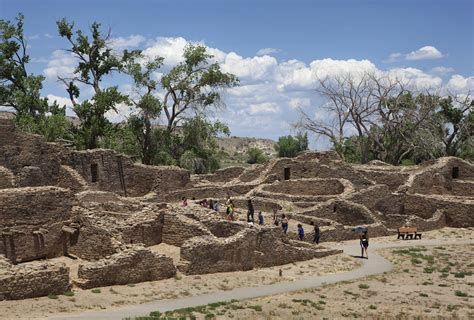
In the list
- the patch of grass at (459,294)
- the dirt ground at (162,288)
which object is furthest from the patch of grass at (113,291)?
the patch of grass at (459,294)

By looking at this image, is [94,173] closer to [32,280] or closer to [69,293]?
[69,293]

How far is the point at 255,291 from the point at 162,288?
11.1 ft

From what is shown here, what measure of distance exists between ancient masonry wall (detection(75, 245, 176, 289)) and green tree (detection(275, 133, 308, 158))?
80.9 metres

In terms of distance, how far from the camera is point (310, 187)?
42.6m

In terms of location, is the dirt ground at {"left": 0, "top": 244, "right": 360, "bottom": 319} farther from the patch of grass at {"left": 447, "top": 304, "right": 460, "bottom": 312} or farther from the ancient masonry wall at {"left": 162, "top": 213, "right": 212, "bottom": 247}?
the patch of grass at {"left": 447, "top": 304, "right": 460, "bottom": 312}

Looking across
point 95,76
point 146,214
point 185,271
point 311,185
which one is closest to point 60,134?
point 95,76

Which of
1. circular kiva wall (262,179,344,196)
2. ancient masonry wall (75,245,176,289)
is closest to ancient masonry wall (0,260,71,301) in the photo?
ancient masonry wall (75,245,176,289)

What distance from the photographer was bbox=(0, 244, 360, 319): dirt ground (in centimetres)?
1712

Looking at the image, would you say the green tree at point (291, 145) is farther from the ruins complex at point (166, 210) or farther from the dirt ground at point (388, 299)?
the dirt ground at point (388, 299)

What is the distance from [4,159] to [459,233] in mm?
26609

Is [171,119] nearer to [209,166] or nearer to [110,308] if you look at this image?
[209,166]

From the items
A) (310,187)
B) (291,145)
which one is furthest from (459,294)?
(291,145)

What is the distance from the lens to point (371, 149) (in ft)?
229

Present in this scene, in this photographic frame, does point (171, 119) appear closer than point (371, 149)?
Yes
